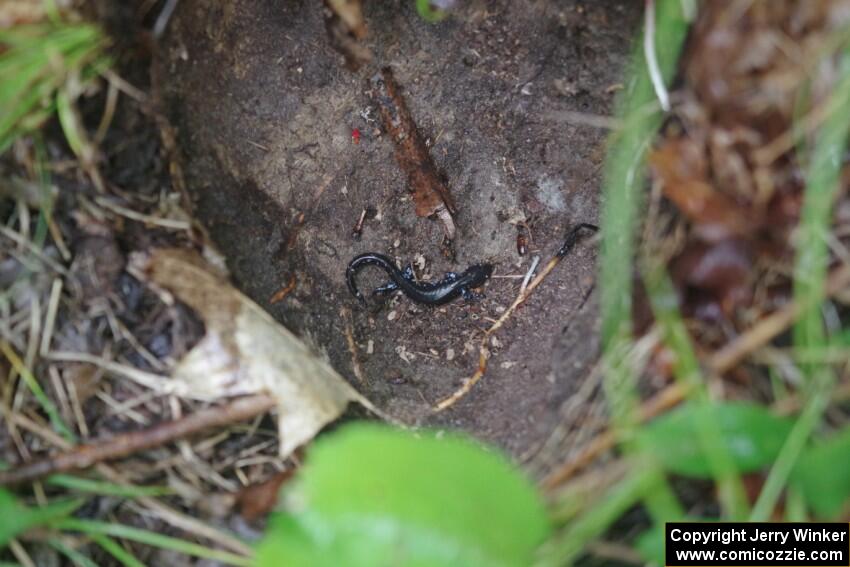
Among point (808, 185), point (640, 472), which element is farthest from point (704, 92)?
point (640, 472)

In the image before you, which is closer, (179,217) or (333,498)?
(333,498)

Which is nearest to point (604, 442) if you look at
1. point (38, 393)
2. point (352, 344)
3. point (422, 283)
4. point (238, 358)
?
point (238, 358)

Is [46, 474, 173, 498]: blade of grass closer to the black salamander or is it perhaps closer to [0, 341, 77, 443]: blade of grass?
[0, 341, 77, 443]: blade of grass

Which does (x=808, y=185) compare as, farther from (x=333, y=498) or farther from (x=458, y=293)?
(x=458, y=293)

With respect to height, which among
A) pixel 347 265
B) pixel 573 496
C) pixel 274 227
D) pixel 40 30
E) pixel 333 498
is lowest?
pixel 573 496

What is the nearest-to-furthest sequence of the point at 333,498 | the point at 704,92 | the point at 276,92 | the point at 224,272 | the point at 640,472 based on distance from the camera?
the point at 333,498
the point at 640,472
the point at 704,92
the point at 224,272
the point at 276,92

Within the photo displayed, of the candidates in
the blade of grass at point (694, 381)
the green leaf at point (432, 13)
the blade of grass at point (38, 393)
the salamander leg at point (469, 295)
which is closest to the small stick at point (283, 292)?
the salamander leg at point (469, 295)
